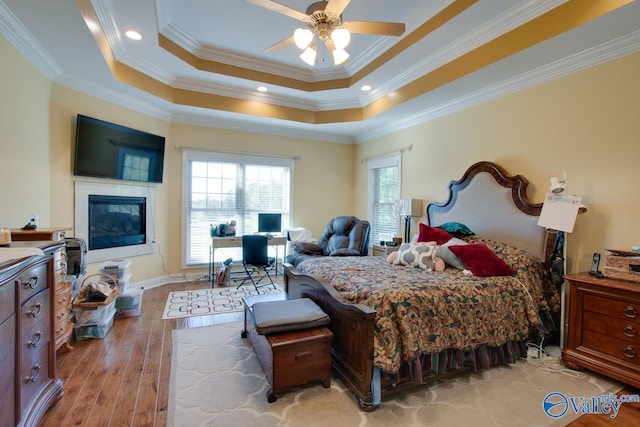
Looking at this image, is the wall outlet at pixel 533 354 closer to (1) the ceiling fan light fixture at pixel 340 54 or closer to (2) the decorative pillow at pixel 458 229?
(2) the decorative pillow at pixel 458 229

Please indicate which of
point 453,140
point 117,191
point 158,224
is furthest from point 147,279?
point 453,140

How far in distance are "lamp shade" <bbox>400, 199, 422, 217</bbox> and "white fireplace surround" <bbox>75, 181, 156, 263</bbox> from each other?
12.9 ft

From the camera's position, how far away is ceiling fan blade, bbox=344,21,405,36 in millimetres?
2365

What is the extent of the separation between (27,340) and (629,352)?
382 centimetres

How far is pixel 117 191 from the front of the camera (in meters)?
4.25

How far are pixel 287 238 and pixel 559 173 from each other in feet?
13.1

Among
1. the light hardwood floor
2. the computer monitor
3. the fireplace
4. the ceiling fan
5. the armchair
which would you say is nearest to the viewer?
the light hardwood floor

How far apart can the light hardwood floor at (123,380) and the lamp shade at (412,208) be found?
2761 mm

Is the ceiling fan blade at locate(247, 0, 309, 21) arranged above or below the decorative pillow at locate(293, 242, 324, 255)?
above

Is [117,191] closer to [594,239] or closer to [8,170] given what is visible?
→ [8,170]

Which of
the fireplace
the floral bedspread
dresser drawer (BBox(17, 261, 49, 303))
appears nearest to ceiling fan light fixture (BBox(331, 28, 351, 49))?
the floral bedspread

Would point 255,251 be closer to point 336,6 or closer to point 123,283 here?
point 123,283

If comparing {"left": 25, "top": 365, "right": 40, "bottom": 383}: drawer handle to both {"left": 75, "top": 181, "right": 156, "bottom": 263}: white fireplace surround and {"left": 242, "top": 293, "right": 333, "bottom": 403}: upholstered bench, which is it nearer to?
{"left": 242, "top": 293, "right": 333, "bottom": 403}: upholstered bench

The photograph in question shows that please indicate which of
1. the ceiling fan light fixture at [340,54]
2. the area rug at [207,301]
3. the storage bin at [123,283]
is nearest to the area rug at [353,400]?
the area rug at [207,301]
